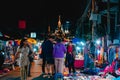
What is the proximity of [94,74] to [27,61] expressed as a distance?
192 inches

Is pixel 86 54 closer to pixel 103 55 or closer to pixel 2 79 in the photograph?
pixel 103 55

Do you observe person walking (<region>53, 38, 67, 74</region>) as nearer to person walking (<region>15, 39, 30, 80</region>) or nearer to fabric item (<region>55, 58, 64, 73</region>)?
fabric item (<region>55, 58, 64, 73</region>)

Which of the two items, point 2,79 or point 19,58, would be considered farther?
point 2,79

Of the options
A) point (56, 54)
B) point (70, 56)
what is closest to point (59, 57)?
point (56, 54)

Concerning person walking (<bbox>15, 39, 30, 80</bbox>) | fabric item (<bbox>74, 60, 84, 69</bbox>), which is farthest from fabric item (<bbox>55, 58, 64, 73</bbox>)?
fabric item (<bbox>74, 60, 84, 69</bbox>)

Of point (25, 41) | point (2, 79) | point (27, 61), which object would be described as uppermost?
point (25, 41)

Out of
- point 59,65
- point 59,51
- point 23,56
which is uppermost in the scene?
point 59,51

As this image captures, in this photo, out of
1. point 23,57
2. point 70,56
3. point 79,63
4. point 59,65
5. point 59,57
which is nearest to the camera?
point 23,57

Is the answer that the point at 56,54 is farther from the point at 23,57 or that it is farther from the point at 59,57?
the point at 23,57

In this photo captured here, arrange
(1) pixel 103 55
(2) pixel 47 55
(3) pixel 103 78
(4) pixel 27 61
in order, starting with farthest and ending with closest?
(1) pixel 103 55 < (2) pixel 47 55 < (3) pixel 103 78 < (4) pixel 27 61

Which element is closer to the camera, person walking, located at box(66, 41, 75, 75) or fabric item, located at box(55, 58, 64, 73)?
fabric item, located at box(55, 58, 64, 73)

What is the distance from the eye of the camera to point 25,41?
12398mm

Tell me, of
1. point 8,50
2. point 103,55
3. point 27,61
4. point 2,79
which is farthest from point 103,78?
point 8,50

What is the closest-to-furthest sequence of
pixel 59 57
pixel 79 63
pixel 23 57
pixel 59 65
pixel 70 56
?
pixel 23 57
pixel 59 65
pixel 59 57
pixel 70 56
pixel 79 63
